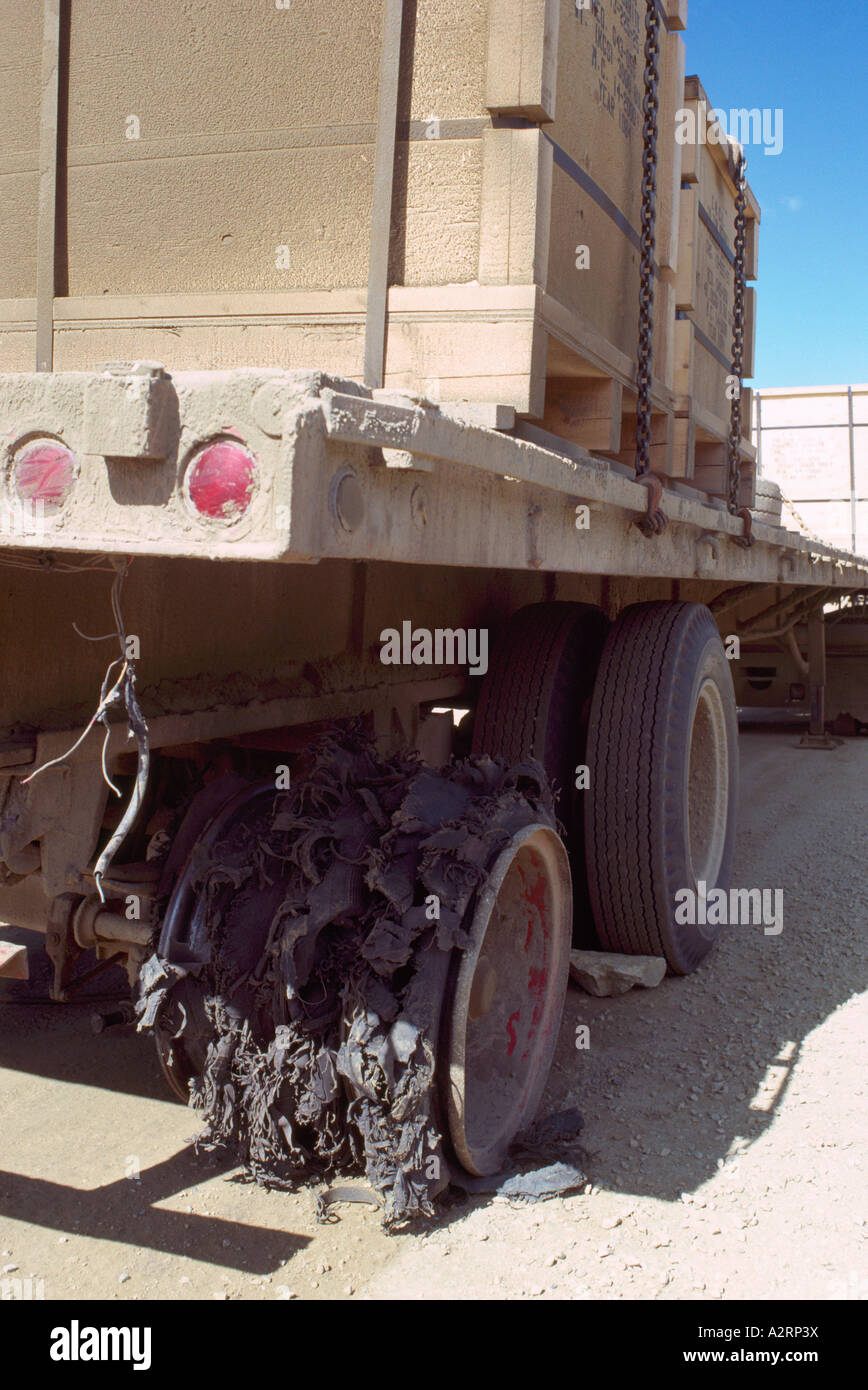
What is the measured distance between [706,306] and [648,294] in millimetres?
1887

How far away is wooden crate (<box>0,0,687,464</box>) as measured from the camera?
101 inches

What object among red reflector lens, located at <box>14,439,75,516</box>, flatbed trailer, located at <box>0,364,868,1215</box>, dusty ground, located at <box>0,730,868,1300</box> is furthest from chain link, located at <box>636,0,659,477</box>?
red reflector lens, located at <box>14,439,75,516</box>

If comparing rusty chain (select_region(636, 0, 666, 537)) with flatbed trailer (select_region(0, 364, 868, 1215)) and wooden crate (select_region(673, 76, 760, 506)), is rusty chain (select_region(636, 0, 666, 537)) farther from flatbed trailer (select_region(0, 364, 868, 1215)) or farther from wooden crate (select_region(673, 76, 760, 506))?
wooden crate (select_region(673, 76, 760, 506))

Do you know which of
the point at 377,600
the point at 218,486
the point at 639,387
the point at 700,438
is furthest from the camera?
the point at 700,438

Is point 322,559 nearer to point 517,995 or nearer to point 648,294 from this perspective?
point 517,995

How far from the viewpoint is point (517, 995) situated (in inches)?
120

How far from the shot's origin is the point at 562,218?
2.87m

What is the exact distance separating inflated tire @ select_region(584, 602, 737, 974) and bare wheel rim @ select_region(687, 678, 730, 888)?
0.52m

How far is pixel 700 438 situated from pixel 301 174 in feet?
9.99

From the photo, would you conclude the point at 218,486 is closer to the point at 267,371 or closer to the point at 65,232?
the point at 267,371

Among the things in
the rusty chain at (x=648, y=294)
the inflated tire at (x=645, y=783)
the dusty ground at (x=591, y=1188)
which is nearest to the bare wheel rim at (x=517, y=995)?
the dusty ground at (x=591, y=1188)

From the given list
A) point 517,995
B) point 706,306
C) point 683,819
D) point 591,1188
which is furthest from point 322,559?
point 706,306

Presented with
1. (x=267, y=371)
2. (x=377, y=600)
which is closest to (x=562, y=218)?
(x=377, y=600)

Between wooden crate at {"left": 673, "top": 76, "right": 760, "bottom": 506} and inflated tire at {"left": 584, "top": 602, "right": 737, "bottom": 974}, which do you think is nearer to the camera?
inflated tire at {"left": 584, "top": 602, "right": 737, "bottom": 974}
